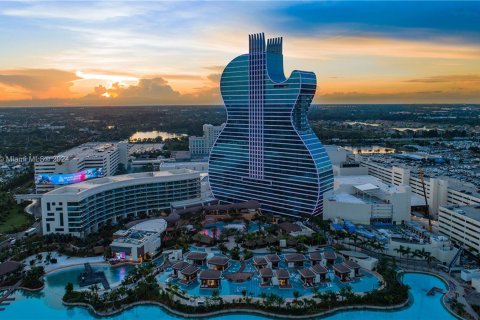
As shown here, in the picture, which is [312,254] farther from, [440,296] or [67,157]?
[67,157]

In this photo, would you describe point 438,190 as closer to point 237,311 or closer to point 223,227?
point 223,227

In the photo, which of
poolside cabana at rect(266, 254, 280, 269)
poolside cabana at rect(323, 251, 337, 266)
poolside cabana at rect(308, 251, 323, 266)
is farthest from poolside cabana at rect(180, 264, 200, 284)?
poolside cabana at rect(323, 251, 337, 266)

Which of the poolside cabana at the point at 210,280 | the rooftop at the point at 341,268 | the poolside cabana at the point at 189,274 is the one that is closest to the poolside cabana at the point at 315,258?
the rooftop at the point at 341,268

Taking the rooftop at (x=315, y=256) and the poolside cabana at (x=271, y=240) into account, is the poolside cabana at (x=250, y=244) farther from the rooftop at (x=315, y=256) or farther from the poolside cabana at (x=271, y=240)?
the rooftop at (x=315, y=256)

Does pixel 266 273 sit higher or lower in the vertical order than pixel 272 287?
higher

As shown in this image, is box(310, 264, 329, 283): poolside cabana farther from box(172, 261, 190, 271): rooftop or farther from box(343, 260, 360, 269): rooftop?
box(172, 261, 190, 271): rooftop

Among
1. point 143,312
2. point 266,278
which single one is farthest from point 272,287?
point 143,312
